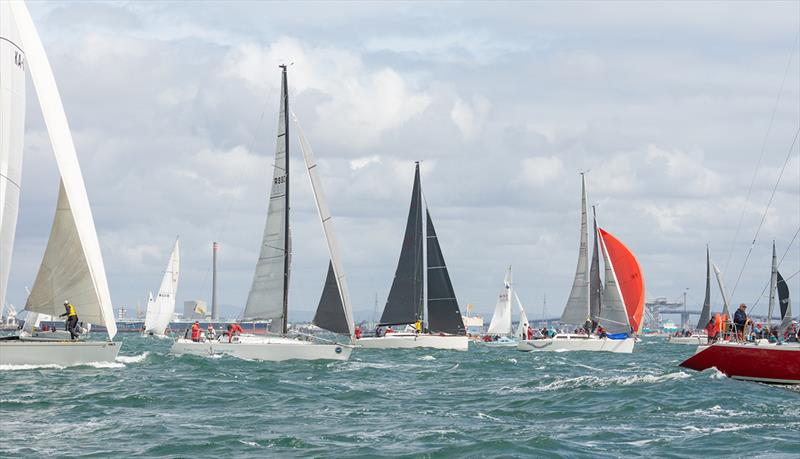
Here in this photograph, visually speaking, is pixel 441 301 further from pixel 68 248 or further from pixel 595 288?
pixel 68 248

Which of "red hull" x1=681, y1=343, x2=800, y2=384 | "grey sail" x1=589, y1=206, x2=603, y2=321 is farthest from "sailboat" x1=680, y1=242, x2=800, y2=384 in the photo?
"grey sail" x1=589, y1=206, x2=603, y2=321

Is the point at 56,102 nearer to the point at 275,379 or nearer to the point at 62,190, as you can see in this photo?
the point at 62,190

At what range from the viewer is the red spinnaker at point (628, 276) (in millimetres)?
76688

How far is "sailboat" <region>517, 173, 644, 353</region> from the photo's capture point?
68.9 m

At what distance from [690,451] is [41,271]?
23670 millimetres

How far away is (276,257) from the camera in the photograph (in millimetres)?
47844

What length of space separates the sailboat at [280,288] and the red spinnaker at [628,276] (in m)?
31.1

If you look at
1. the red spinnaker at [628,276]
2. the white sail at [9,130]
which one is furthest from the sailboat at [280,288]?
the red spinnaker at [628,276]

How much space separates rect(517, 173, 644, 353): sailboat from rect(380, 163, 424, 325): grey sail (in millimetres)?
7065

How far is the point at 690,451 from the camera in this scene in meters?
21.0

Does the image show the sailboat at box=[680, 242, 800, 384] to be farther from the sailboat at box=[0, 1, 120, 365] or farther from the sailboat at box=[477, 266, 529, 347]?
the sailboat at box=[477, 266, 529, 347]

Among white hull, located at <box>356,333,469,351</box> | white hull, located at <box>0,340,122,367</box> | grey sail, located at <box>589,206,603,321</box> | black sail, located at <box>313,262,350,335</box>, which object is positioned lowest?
white hull, located at <box>0,340,122,367</box>

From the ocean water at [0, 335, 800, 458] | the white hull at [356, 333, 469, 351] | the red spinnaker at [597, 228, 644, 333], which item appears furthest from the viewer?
the red spinnaker at [597, 228, 644, 333]

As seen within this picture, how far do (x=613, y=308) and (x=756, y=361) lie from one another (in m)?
41.2
